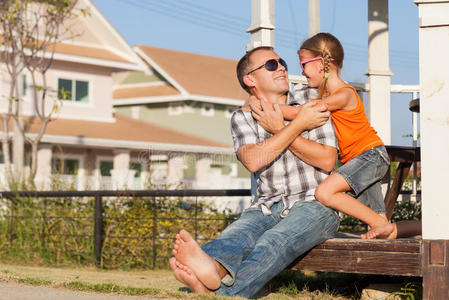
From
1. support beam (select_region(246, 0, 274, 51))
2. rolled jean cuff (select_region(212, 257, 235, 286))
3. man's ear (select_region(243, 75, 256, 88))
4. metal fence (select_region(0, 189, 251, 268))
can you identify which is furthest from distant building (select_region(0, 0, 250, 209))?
rolled jean cuff (select_region(212, 257, 235, 286))

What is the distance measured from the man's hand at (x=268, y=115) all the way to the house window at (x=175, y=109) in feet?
85.4

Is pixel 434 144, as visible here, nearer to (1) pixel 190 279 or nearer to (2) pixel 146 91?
(1) pixel 190 279

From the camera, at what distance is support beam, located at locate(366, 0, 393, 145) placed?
7230 mm

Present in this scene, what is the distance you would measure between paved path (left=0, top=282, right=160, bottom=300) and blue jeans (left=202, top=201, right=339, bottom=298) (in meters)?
0.62

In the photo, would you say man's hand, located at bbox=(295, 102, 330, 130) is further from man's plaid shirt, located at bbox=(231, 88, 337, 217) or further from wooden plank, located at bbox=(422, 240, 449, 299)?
wooden plank, located at bbox=(422, 240, 449, 299)

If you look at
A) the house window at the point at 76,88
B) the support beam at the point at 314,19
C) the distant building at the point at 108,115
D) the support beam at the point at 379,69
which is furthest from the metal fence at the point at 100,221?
the house window at the point at 76,88

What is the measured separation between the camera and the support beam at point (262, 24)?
632 cm

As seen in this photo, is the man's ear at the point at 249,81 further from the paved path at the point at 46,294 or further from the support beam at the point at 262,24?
the paved path at the point at 46,294

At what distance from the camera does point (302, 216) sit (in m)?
4.60

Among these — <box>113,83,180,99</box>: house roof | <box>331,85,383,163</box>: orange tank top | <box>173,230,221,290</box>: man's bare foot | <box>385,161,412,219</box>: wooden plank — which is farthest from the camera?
<box>113,83,180,99</box>: house roof

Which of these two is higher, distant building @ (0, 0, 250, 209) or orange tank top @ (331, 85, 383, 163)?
distant building @ (0, 0, 250, 209)

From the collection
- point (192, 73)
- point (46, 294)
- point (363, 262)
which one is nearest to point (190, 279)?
point (46, 294)

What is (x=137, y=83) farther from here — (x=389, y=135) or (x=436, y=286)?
(x=436, y=286)

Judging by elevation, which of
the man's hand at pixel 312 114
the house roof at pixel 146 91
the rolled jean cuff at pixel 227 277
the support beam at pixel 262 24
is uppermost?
the house roof at pixel 146 91
